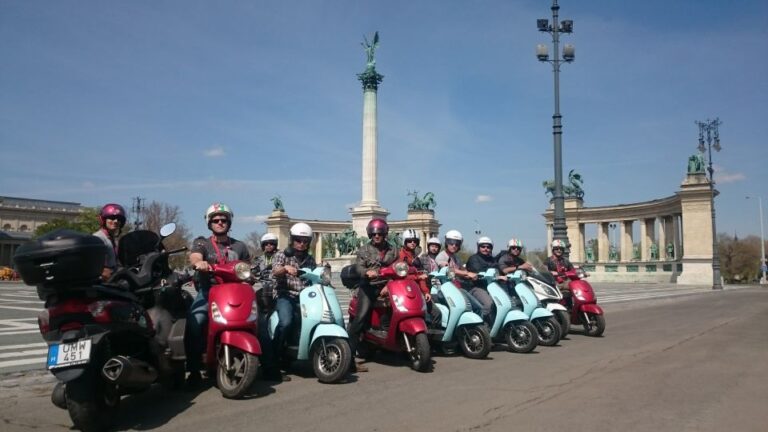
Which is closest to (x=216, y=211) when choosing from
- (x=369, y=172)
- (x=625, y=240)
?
(x=369, y=172)

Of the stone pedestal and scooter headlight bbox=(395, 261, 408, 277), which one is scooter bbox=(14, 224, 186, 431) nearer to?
scooter headlight bbox=(395, 261, 408, 277)

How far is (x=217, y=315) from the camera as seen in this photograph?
17.0 ft

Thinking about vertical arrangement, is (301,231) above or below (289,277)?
above

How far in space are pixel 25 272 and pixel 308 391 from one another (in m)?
2.83

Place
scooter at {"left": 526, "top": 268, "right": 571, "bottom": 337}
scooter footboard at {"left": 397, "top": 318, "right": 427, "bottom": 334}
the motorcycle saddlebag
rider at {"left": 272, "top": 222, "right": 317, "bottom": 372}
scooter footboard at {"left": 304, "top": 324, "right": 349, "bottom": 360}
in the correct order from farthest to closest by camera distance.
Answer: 1. scooter at {"left": 526, "top": 268, "right": 571, "bottom": 337}
2. the motorcycle saddlebag
3. scooter footboard at {"left": 397, "top": 318, "right": 427, "bottom": 334}
4. rider at {"left": 272, "top": 222, "right": 317, "bottom": 372}
5. scooter footboard at {"left": 304, "top": 324, "right": 349, "bottom": 360}

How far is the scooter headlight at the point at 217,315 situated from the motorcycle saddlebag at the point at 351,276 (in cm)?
192

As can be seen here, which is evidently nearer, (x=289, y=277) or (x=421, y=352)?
(x=289, y=277)

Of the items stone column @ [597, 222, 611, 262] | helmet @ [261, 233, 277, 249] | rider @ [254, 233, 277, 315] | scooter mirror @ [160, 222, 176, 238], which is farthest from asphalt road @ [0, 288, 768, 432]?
stone column @ [597, 222, 611, 262]

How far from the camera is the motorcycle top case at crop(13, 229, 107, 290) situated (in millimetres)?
3889

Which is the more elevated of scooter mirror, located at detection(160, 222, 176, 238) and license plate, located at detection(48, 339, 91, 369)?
scooter mirror, located at detection(160, 222, 176, 238)

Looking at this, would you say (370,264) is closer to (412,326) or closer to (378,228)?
(378,228)

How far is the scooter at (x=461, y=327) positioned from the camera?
7.57 meters

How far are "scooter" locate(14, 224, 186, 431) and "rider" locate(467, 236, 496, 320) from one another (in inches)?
200

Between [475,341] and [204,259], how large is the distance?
3751 mm
